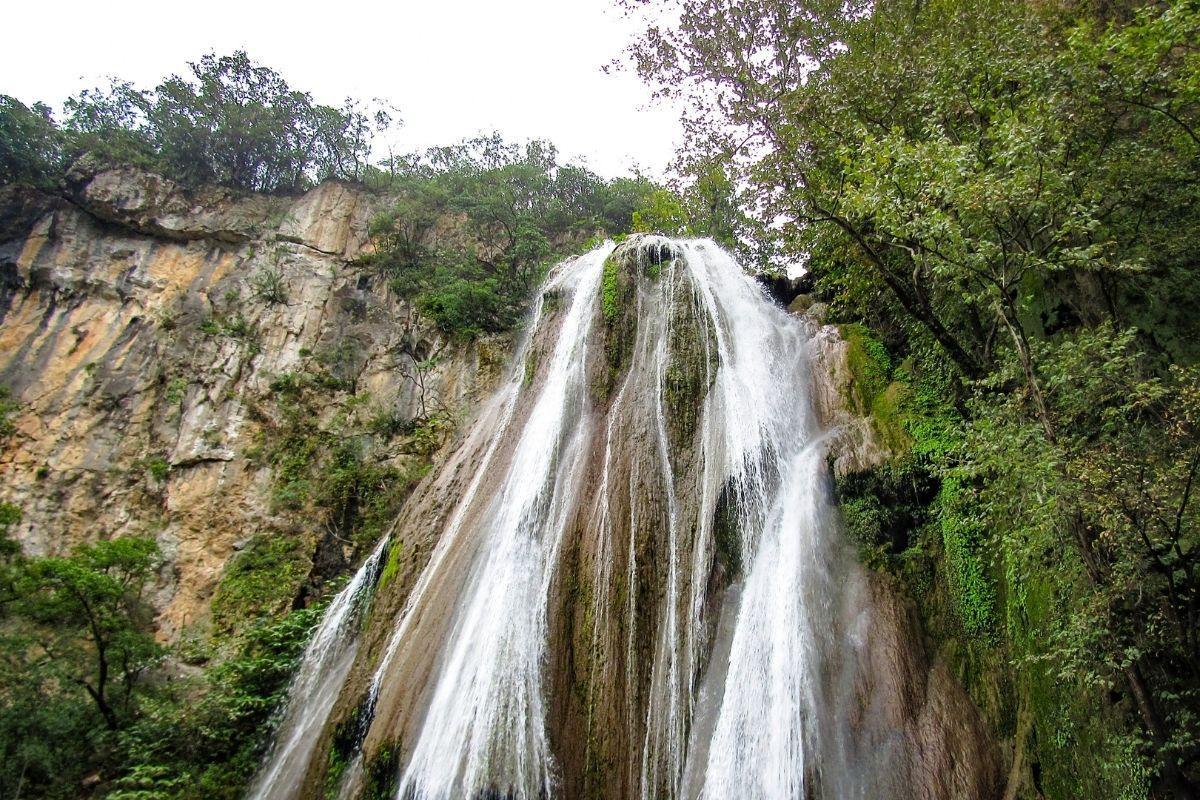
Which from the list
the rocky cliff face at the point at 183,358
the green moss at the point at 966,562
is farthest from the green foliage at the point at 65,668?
the green moss at the point at 966,562

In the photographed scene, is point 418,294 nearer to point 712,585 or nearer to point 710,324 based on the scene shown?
point 710,324

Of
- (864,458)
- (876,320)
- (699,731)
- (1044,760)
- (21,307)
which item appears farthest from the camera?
(21,307)

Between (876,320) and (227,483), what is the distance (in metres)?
15.8

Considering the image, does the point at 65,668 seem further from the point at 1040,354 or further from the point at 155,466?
the point at 1040,354

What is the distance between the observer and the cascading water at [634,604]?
20.6 ft

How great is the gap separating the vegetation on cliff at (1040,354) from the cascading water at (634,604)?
1.32 metres

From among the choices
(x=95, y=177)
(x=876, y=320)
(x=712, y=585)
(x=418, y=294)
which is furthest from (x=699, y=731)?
(x=95, y=177)

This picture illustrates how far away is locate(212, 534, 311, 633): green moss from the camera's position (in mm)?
12688

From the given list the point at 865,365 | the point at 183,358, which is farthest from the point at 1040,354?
the point at 183,358

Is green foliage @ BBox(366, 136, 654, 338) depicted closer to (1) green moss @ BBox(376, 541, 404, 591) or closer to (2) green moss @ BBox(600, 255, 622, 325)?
(2) green moss @ BBox(600, 255, 622, 325)

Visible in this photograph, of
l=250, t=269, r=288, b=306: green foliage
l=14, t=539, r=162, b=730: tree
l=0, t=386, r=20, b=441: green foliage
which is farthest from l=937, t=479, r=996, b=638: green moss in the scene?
l=0, t=386, r=20, b=441: green foliage

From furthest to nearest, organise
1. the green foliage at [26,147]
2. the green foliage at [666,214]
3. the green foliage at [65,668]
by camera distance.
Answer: the green foliage at [26,147] → the green foliage at [666,214] → the green foliage at [65,668]

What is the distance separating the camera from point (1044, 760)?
5.36 metres

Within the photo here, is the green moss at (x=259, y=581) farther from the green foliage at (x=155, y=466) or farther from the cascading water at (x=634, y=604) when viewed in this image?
the cascading water at (x=634, y=604)
